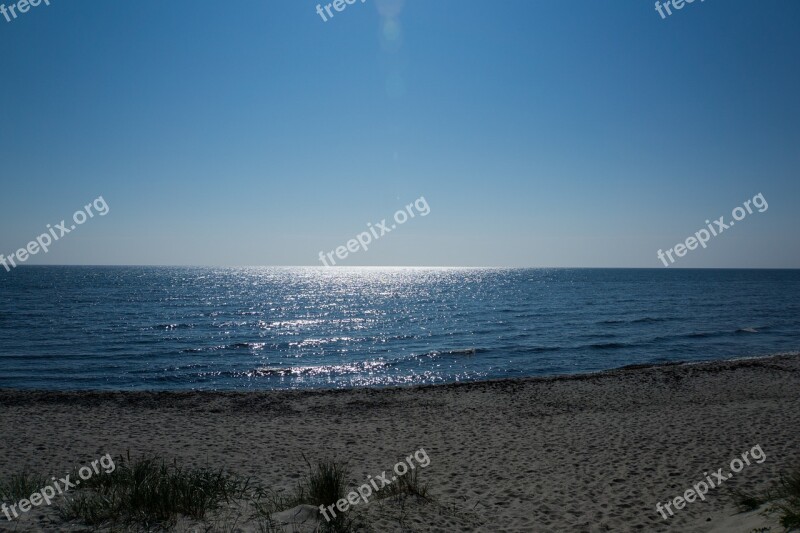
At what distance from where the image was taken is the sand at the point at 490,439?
8703mm

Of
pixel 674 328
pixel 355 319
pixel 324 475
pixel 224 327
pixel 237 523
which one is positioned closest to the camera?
pixel 237 523

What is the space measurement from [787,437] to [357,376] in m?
19.6

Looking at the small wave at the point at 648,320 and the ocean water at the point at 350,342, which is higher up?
the ocean water at the point at 350,342

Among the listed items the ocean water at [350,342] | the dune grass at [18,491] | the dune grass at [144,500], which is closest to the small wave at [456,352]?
the ocean water at [350,342]

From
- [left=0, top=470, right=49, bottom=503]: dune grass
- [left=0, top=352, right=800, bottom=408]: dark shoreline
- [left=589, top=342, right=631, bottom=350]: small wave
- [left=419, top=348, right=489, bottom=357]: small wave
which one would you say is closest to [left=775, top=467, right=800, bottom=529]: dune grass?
[left=0, top=470, right=49, bottom=503]: dune grass

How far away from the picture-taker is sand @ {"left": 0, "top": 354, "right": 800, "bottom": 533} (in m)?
8.70

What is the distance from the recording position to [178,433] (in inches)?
590

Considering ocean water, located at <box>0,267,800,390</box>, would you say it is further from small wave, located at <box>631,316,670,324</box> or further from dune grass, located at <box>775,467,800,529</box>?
dune grass, located at <box>775,467,800,529</box>

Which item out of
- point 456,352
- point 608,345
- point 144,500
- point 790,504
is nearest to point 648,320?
point 608,345

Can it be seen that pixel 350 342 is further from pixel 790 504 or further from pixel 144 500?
pixel 790 504

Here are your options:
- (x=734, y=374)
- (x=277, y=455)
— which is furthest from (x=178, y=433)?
(x=734, y=374)

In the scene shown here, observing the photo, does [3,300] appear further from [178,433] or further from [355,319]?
[178,433]

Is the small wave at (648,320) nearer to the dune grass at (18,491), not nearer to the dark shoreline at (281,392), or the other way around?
the dark shoreline at (281,392)

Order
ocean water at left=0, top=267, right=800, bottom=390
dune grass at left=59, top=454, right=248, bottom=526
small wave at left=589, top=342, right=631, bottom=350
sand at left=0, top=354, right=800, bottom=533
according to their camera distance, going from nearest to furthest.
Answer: dune grass at left=59, top=454, right=248, bottom=526, sand at left=0, top=354, right=800, bottom=533, ocean water at left=0, top=267, right=800, bottom=390, small wave at left=589, top=342, right=631, bottom=350
